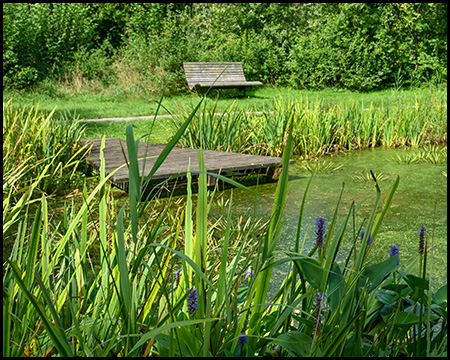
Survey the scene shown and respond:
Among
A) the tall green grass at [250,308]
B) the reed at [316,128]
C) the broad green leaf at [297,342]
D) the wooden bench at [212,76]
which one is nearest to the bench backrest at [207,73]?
the wooden bench at [212,76]

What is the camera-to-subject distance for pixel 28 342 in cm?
116

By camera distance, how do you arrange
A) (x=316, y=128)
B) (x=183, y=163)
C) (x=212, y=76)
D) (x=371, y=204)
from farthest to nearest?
1. (x=212, y=76)
2. (x=316, y=128)
3. (x=183, y=163)
4. (x=371, y=204)

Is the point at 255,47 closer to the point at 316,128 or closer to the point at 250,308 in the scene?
the point at 316,128

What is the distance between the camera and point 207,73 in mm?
12852

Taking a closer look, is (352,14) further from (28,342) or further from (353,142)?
(28,342)

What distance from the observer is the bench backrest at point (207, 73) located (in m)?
12.4

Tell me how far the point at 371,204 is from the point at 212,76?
30.3 feet

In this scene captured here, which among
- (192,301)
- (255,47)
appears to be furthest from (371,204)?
(255,47)

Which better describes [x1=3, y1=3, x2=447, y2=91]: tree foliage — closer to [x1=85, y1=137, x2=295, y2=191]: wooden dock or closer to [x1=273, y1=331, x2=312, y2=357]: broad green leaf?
[x1=85, y1=137, x2=295, y2=191]: wooden dock

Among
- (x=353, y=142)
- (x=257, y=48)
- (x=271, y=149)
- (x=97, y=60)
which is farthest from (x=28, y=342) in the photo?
(x=257, y=48)

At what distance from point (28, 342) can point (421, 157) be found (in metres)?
5.50

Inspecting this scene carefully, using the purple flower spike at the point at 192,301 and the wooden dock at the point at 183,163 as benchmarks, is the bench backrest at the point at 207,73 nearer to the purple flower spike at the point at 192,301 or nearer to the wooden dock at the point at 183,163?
the wooden dock at the point at 183,163

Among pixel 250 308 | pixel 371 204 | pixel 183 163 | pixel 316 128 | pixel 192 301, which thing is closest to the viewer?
pixel 192 301

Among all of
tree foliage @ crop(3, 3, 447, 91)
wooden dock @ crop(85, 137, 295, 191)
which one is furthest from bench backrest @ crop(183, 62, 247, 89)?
wooden dock @ crop(85, 137, 295, 191)
